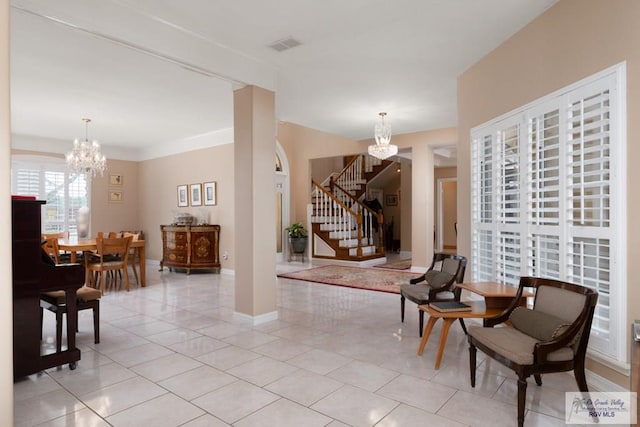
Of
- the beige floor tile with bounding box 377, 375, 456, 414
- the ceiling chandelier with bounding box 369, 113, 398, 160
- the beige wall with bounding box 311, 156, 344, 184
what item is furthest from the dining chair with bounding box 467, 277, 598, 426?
the beige wall with bounding box 311, 156, 344, 184

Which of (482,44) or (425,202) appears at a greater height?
(482,44)

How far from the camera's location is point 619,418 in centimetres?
230

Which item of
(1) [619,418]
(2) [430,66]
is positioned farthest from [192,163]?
(1) [619,418]

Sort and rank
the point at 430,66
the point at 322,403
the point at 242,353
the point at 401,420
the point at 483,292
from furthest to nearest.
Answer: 1. the point at 430,66
2. the point at 242,353
3. the point at 483,292
4. the point at 322,403
5. the point at 401,420

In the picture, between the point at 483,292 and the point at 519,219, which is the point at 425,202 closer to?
the point at 519,219

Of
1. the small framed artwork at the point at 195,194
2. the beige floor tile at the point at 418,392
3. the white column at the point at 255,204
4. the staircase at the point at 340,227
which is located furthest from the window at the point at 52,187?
the beige floor tile at the point at 418,392

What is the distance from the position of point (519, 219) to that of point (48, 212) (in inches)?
356

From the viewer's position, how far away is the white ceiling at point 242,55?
3.20m

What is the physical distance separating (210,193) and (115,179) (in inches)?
114

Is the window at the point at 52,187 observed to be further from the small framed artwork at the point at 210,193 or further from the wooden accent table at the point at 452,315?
the wooden accent table at the point at 452,315

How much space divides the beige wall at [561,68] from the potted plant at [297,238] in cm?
556

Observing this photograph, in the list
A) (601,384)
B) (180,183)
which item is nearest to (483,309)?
(601,384)

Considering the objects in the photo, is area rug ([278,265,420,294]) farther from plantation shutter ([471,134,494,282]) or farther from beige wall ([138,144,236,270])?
plantation shutter ([471,134,494,282])

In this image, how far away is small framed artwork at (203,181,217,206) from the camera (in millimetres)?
8008
